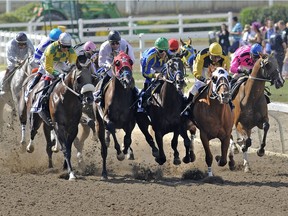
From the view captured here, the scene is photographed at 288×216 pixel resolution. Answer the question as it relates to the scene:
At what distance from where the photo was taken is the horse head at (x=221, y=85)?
12.0 metres

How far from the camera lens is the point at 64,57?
13.6m

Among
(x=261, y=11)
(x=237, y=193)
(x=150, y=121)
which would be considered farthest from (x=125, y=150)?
(x=261, y=11)

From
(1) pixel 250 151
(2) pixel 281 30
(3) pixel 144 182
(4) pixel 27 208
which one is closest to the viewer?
(4) pixel 27 208

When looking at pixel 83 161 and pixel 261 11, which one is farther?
pixel 261 11

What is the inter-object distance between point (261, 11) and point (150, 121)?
2299 cm

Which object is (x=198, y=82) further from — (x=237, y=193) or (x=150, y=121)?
(x=237, y=193)

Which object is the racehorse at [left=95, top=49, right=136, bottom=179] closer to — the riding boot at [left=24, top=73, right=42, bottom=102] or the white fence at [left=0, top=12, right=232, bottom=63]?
the riding boot at [left=24, top=73, right=42, bottom=102]

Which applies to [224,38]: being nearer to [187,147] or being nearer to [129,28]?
[129,28]

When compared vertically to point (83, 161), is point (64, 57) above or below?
above

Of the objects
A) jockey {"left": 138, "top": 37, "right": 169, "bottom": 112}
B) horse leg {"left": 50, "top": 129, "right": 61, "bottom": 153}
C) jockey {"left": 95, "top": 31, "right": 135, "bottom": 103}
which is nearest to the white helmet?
jockey {"left": 95, "top": 31, "right": 135, "bottom": 103}

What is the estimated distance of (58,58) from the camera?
13617 millimetres

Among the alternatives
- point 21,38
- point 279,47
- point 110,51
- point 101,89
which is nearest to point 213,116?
point 101,89

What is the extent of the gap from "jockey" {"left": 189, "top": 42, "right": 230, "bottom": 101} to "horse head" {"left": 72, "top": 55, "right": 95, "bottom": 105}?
1505 millimetres

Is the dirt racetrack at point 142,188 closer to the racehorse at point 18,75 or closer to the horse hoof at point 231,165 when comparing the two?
the horse hoof at point 231,165
